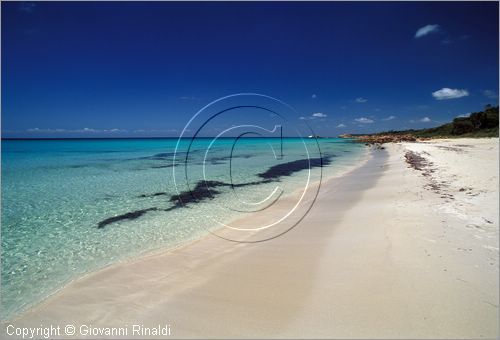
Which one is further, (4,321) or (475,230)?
(475,230)

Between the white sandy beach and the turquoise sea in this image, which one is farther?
the turquoise sea

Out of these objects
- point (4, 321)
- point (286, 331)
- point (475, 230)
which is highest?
point (475, 230)

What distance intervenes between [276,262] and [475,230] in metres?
4.76

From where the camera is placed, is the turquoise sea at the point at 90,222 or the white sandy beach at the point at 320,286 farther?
the turquoise sea at the point at 90,222

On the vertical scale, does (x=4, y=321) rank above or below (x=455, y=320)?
below

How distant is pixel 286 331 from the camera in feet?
12.1

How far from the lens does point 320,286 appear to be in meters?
4.71

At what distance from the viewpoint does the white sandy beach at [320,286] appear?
374 centimetres

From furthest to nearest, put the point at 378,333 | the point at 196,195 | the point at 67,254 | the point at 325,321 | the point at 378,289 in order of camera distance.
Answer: the point at 196,195
the point at 67,254
the point at 378,289
the point at 325,321
the point at 378,333

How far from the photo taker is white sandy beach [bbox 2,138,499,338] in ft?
12.3

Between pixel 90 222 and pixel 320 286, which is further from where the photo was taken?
pixel 90 222

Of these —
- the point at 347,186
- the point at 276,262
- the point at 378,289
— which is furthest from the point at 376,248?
the point at 347,186

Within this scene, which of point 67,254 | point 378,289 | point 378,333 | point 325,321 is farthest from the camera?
point 67,254

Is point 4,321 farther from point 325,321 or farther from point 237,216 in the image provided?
point 237,216
